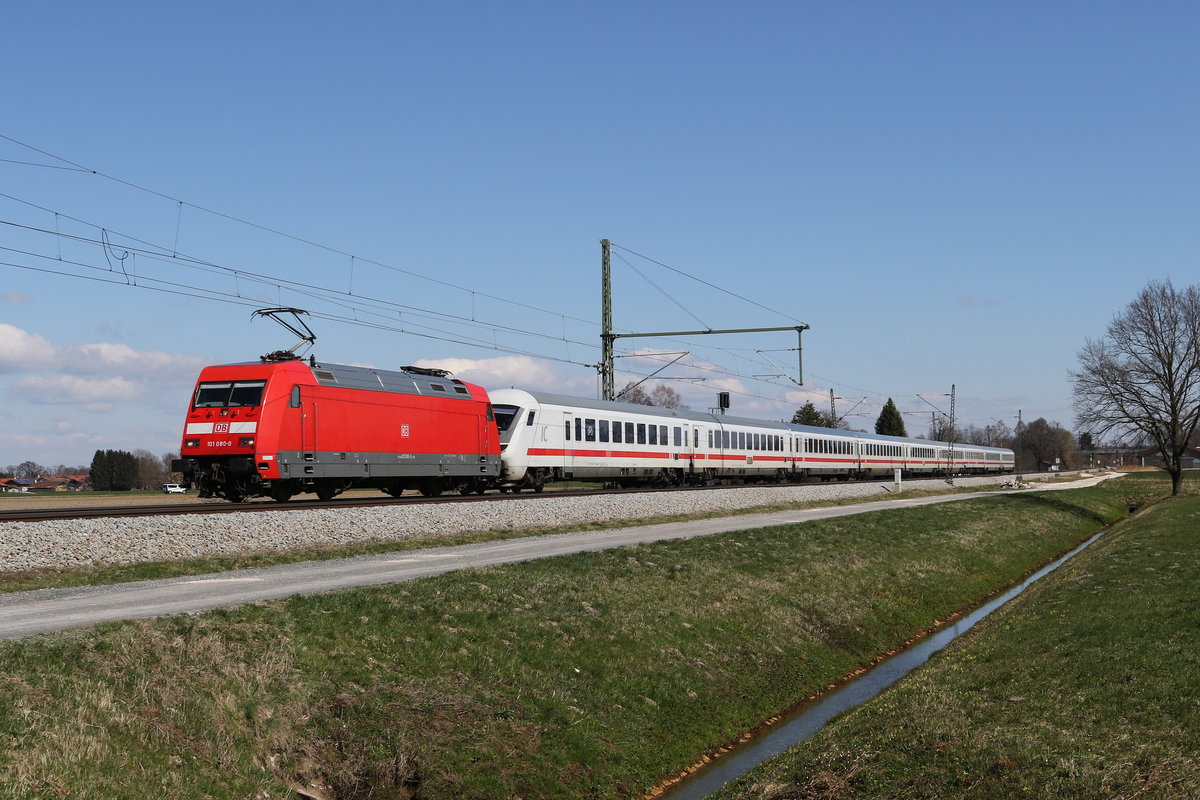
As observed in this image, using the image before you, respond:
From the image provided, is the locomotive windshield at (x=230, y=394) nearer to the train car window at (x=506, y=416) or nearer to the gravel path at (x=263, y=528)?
the gravel path at (x=263, y=528)

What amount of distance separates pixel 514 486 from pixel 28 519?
79.1 feet

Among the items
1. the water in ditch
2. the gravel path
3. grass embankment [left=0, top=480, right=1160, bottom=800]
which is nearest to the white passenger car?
the gravel path

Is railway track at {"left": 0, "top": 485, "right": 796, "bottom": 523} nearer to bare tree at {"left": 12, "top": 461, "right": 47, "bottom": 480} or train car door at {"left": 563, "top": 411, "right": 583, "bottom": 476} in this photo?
train car door at {"left": 563, "top": 411, "right": 583, "bottom": 476}

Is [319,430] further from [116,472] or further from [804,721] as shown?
[116,472]

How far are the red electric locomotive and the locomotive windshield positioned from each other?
3cm

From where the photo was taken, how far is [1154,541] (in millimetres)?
29047

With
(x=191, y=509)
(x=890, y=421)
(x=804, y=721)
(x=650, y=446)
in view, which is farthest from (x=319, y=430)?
(x=890, y=421)

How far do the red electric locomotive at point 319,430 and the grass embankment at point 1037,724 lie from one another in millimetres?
18526

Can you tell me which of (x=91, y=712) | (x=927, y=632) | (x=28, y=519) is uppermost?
(x=28, y=519)

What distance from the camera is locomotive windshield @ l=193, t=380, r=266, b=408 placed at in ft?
90.2

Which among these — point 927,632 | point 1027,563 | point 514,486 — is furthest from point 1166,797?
point 514,486

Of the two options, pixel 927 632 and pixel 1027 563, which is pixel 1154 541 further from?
pixel 927 632

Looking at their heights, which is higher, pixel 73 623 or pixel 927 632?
pixel 73 623

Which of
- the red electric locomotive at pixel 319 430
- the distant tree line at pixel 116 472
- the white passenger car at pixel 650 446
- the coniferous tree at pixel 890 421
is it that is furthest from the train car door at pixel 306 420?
the coniferous tree at pixel 890 421
